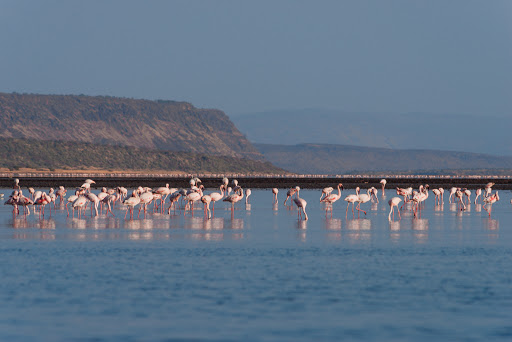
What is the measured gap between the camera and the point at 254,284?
2095 centimetres

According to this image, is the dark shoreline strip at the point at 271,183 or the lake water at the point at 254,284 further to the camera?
the dark shoreline strip at the point at 271,183

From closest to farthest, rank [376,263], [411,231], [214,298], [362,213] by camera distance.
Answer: [214,298], [376,263], [411,231], [362,213]

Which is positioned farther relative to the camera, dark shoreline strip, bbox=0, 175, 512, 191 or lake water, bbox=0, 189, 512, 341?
dark shoreline strip, bbox=0, 175, 512, 191

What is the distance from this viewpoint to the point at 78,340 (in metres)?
15.5

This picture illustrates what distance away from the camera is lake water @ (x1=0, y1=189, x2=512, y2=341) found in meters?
16.3

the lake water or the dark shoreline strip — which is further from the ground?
the dark shoreline strip

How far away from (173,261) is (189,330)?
9277 millimetres

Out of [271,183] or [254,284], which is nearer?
[254,284]

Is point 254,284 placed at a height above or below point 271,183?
below

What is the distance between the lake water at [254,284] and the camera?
16.3m

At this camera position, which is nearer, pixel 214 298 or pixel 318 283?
pixel 214 298

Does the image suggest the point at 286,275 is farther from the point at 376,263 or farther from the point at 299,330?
the point at 299,330

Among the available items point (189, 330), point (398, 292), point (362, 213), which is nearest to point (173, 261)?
point (398, 292)

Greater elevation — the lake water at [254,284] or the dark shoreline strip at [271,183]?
the dark shoreline strip at [271,183]
